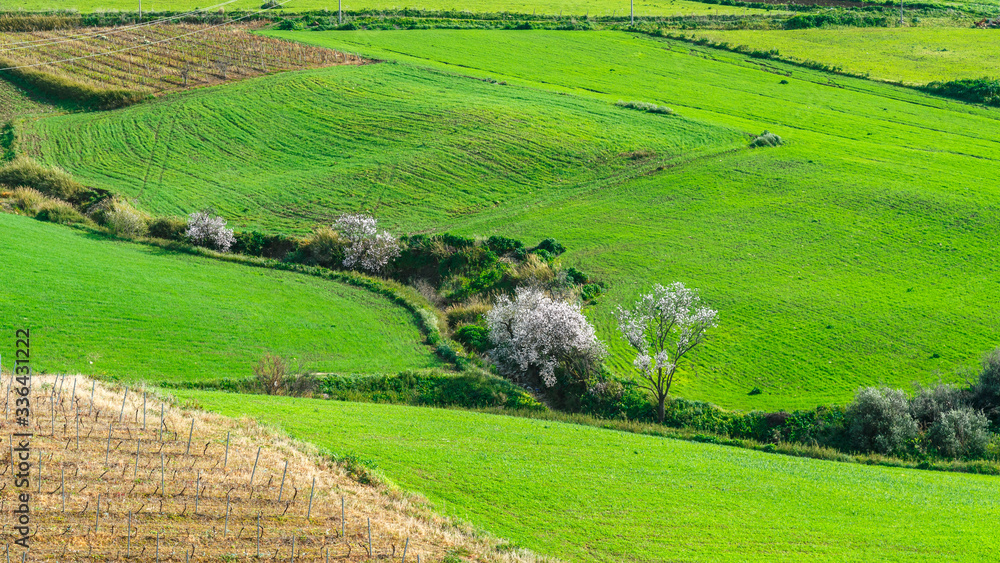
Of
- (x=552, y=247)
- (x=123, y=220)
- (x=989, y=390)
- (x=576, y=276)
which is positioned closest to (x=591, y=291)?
(x=576, y=276)

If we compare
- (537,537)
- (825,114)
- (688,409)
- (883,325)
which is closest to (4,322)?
(537,537)

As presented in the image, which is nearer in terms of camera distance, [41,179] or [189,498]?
[189,498]

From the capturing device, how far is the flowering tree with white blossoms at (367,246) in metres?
64.9

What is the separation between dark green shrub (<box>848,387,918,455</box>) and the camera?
42.9m

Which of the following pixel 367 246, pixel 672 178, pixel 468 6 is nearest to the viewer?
pixel 367 246

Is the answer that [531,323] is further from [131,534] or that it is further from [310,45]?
[310,45]

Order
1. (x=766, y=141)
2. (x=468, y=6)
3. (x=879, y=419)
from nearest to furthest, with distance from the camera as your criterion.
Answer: (x=879, y=419), (x=766, y=141), (x=468, y=6)

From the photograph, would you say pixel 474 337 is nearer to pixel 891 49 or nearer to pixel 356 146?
pixel 356 146

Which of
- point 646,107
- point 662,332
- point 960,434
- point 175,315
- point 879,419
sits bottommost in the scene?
point 960,434

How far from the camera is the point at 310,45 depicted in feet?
364

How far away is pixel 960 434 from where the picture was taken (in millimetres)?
42719

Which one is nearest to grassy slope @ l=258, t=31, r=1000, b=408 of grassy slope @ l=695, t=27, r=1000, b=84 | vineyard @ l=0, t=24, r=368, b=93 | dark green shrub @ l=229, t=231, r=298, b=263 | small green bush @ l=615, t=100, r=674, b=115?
small green bush @ l=615, t=100, r=674, b=115

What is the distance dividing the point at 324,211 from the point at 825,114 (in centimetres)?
6038

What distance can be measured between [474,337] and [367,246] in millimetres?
15802
